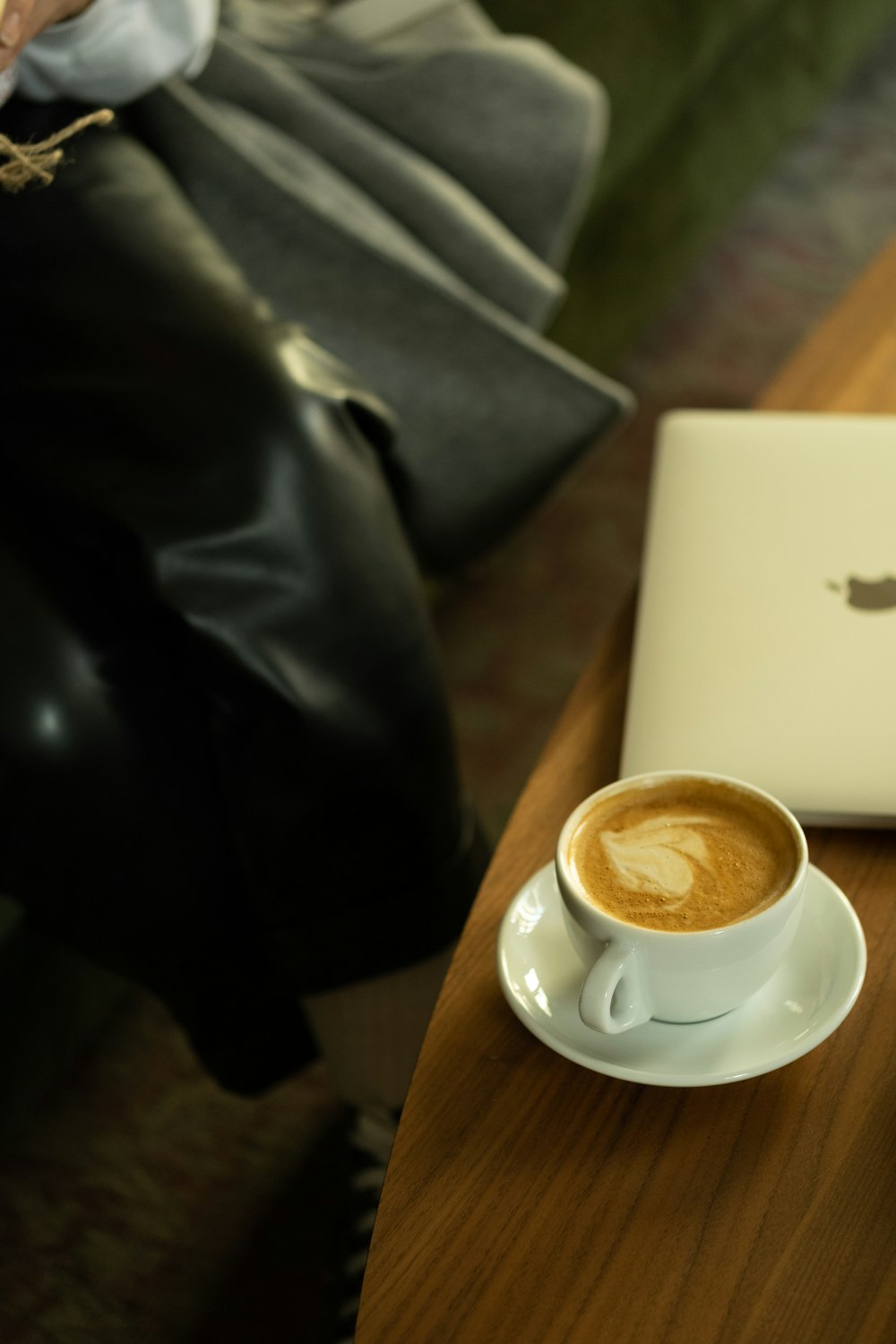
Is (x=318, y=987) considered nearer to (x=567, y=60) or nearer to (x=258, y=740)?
(x=258, y=740)

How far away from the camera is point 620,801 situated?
0.43 metres

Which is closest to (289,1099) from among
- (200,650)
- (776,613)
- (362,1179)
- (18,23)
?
(362,1179)

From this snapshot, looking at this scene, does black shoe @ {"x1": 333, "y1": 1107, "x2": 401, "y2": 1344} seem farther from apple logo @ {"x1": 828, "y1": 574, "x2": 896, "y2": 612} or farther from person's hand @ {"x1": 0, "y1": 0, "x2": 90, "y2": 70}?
person's hand @ {"x1": 0, "y1": 0, "x2": 90, "y2": 70}

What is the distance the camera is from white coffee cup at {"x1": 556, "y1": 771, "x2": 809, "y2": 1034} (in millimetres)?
376

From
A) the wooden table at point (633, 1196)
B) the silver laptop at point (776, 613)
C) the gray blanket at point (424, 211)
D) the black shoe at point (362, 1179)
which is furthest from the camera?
the gray blanket at point (424, 211)

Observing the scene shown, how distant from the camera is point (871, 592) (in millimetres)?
537

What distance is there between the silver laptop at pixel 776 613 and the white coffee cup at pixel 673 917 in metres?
0.08

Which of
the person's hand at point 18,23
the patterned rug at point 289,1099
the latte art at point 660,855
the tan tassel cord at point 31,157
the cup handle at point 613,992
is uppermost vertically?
the person's hand at point 18,23

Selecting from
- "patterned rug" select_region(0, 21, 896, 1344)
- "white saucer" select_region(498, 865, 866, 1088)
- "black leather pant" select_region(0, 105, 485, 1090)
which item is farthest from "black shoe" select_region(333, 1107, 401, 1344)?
"white saucer" select_region(498, 865, 866, 1088)

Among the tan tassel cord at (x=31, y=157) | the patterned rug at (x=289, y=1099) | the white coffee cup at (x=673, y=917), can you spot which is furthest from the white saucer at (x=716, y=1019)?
the tan tassel cord at (x=31, y=157)

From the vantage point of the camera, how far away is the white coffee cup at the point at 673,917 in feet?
1.23

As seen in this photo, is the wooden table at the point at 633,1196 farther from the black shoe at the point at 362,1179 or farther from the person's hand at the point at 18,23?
the person's hand at the point at 18,23

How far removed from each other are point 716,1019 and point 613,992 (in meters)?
0.05

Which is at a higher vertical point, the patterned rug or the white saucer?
the white saucer
